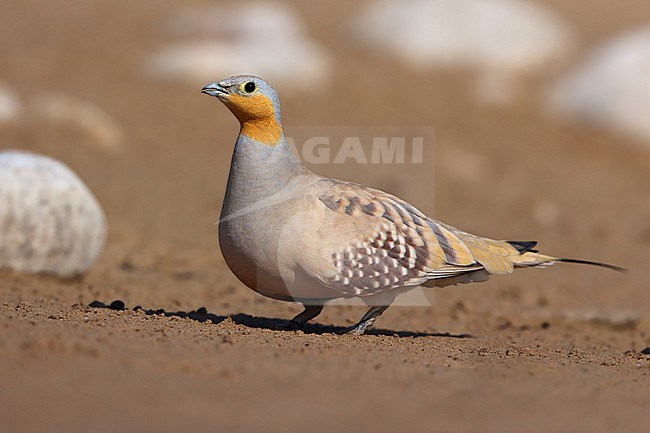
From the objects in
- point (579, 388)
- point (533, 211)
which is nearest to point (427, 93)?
point (533, 211)

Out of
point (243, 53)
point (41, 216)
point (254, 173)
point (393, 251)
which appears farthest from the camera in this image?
point (243, 53)

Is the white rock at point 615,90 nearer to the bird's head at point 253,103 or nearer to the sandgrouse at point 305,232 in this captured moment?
the sandgrouse at point 305,232

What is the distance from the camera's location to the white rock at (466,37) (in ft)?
67.8

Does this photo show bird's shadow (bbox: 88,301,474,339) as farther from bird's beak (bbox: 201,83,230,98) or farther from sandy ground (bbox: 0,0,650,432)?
bird's beak (bbox: 201,83,230,98)

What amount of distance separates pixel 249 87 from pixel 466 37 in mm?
15346

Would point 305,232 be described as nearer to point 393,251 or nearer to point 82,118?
point 393,251

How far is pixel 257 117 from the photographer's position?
6.37 metres

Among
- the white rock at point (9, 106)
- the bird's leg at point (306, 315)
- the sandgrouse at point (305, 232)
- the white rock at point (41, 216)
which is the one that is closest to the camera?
the sandgrouse at point (305, 232)

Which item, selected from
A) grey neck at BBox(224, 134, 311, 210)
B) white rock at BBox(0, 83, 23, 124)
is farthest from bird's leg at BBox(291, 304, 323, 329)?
white rock at BBox(0, 83, 23, 124)

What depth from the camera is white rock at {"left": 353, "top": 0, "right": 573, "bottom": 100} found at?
814 inches

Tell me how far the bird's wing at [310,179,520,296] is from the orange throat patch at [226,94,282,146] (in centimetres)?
51

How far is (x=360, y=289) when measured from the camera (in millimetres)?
6324

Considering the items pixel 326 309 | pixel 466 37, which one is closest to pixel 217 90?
pixel 326 309

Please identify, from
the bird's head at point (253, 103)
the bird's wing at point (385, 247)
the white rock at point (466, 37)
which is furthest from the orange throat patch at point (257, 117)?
the white rock at point (466, 37)
